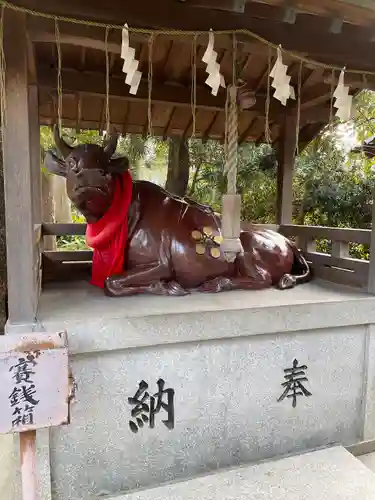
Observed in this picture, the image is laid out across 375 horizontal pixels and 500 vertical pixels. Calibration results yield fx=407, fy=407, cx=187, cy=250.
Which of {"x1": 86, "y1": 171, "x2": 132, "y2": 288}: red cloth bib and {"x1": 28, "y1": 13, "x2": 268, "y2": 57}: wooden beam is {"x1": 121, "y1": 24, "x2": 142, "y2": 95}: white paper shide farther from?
{"x1": 86, "y1": 171, "x2": 132, "y2": 288}: red cloth bib

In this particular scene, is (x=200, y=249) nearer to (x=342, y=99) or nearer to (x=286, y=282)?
(x=286, y=282)

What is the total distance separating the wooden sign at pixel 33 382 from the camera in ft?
5.04

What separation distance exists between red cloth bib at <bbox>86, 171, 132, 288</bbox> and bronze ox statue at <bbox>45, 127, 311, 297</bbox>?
0.03 meters

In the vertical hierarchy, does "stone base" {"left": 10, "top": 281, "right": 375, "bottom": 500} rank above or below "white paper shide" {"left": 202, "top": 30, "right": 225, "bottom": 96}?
below

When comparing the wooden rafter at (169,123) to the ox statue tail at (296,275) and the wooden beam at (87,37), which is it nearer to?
the wooden beam at (87,37)

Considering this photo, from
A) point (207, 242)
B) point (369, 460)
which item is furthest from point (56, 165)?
point (369, 460)

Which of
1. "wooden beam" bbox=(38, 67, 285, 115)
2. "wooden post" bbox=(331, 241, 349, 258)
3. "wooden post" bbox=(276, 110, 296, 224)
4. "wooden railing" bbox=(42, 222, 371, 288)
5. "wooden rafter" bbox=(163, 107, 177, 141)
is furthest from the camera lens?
"wooden post" bbox=(276, 110, 296, 224)

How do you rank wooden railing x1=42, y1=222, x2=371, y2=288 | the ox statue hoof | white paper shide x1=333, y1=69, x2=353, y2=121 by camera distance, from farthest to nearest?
wooden railing x1=42, y1=222, x2=371, y2=288 → the ox statue hoof → white paper shide x1=333, y1=69, x2=353, y2=121

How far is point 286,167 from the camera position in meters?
4.35

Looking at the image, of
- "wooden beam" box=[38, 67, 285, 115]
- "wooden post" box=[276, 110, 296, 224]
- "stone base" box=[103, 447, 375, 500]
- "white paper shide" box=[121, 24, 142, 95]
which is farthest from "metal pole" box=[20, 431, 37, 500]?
"wooden post" box=[276, 110, 296, 224]

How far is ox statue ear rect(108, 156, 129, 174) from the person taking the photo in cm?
283

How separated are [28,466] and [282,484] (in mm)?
1426

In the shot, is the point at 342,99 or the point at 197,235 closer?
the point at 342,99

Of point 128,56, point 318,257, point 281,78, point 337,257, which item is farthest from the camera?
point 318,257
